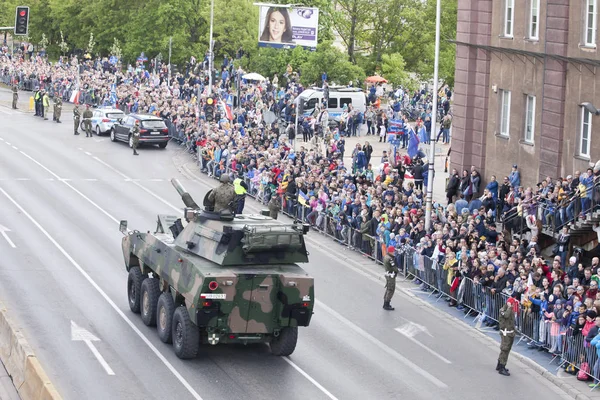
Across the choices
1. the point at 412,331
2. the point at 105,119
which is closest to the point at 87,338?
the point at 412,331

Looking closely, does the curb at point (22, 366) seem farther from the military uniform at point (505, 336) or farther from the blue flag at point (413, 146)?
the blue flag at point (413, 146)

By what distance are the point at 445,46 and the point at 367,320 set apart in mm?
37852

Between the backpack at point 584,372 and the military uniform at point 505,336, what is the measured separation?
1.39 metres

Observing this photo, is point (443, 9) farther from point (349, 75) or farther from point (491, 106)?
point (491, 106)

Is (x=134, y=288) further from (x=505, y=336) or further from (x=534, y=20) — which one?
(x=534, y=20)

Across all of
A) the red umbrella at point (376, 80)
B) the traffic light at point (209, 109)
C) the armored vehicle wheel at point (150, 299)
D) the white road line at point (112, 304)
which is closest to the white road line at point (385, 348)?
the armored vehicle wheel at point (150, 299)

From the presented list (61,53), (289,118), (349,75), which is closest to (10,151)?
(289,118)

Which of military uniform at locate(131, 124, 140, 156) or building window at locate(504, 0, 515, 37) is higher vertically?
building window at locate(504, 0, 515, 37)

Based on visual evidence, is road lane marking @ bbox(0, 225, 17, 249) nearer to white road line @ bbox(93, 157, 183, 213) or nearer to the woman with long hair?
white road line @ bbox(93, 157, 183, 213)

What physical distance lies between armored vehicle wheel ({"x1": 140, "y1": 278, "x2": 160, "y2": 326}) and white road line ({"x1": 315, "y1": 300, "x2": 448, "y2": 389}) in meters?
4.49

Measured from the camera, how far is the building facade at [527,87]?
32406mm

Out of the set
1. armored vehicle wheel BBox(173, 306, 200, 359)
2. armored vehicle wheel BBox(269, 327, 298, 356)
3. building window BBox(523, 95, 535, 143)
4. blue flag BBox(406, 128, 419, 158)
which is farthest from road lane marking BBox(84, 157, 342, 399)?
building window BBox(523, 95, 535, 143)

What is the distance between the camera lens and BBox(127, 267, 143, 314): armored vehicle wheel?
2644 cm

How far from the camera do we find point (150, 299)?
83.1ft
